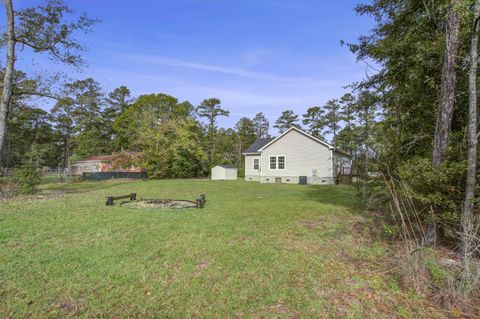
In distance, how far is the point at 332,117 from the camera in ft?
131

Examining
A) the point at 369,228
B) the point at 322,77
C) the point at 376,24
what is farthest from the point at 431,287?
the point at 322,77

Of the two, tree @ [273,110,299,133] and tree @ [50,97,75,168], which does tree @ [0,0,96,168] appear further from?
tree @ [273,110,299,133]

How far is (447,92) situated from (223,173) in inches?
832

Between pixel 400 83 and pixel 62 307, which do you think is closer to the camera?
pixel 62 307

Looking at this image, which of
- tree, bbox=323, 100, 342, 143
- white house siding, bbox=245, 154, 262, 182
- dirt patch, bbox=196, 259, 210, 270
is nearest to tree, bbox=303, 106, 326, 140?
tree, bbox=323, 100, 342, 143

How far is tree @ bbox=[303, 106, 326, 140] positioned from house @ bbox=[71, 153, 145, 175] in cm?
2960

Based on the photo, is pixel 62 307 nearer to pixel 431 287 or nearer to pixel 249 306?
pixel 249 306

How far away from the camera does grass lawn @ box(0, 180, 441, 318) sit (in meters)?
2.57

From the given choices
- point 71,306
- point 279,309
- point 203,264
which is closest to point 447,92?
point 279,309

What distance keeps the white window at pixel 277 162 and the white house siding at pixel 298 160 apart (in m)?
0.23

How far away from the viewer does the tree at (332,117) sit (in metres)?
39.6

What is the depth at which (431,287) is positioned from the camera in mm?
2971

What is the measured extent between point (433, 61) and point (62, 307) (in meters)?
6.83

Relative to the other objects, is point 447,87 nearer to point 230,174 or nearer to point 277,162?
point 277,162
